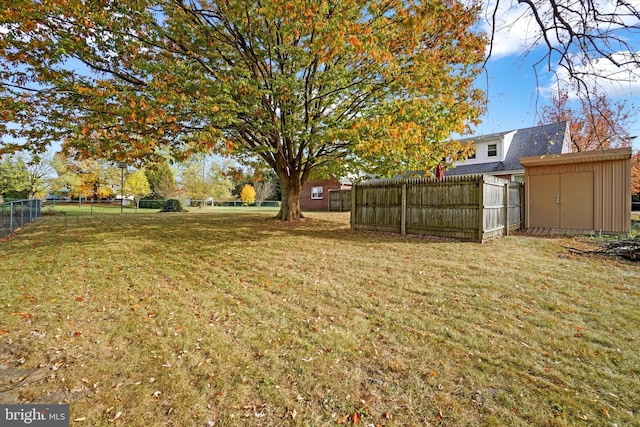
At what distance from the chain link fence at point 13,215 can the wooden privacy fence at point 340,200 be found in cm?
1825

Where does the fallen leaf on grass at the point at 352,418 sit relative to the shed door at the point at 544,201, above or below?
below

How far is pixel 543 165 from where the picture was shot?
36.3 feet

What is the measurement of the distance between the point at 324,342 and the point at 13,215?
13.3 m

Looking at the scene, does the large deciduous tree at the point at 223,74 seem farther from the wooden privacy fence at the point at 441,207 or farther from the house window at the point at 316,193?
the house window at the point at 316,193

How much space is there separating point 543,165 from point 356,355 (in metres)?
11.9

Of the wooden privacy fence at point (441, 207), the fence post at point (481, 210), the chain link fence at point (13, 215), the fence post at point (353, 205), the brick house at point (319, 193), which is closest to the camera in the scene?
the fence post at point (481, 210)

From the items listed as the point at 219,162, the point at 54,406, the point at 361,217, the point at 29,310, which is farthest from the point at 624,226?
the point at 219,162

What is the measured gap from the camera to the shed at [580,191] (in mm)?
9562

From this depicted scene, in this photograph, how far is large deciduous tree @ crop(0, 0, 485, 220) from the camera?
655 cm

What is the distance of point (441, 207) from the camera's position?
925 cm

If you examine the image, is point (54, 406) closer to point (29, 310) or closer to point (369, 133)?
point (29, 310)

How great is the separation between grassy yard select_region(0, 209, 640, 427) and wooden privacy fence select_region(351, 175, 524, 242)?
2.89m

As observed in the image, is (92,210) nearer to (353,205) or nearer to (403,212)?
(353,205)

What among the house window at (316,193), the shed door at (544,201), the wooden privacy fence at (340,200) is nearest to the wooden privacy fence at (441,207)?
the shed door at (544,201)
